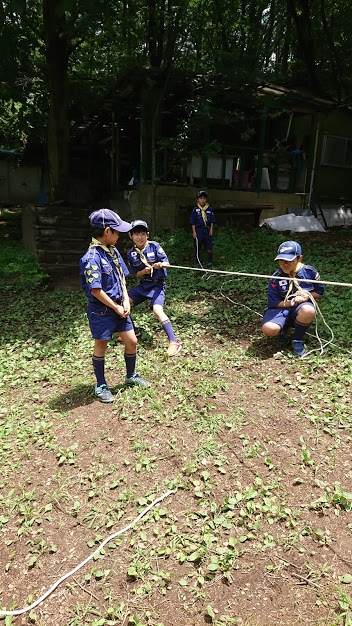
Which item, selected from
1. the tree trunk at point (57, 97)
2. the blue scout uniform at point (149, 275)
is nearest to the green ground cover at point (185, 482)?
the blue scout uniform at point (149, 275)

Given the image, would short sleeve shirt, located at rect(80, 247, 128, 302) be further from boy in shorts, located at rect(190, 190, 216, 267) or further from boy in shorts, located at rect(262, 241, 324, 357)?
boy in shorts, located at rect(190, 190, 216, 267)

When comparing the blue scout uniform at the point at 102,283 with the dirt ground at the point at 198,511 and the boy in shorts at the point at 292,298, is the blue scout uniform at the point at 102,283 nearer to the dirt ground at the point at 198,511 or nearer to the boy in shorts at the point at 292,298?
the dirt ground at the point at 198,511

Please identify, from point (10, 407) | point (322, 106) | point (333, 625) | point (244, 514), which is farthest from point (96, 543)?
point (322, 106)

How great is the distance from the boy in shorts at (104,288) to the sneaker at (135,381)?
198 millimetres

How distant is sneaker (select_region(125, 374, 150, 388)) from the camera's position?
407 centimetres

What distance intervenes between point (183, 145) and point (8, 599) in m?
9.99

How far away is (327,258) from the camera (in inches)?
338

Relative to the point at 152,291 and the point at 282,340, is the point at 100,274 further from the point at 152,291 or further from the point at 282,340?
the point at 282,340

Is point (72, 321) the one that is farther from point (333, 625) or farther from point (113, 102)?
point (113, 102)

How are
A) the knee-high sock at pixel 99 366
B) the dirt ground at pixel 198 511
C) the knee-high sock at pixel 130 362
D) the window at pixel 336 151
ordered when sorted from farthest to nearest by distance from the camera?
the window at pixel 336 151 → the knee-high sock at pixel 130 362 → the knee-high sock at pixel 99 366 → the dirt ground at pixel 198 511

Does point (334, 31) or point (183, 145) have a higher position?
point (334, 31)

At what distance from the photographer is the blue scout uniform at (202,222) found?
812 cm

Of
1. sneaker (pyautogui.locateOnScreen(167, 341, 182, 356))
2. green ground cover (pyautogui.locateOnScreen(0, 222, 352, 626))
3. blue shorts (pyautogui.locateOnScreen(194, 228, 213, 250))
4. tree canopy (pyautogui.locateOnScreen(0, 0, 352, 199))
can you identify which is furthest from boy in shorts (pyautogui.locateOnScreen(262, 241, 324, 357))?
tree canopy (pyautogui.locateOnScreen(0, 0, 352, 199))

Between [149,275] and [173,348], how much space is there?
0.97 metres
